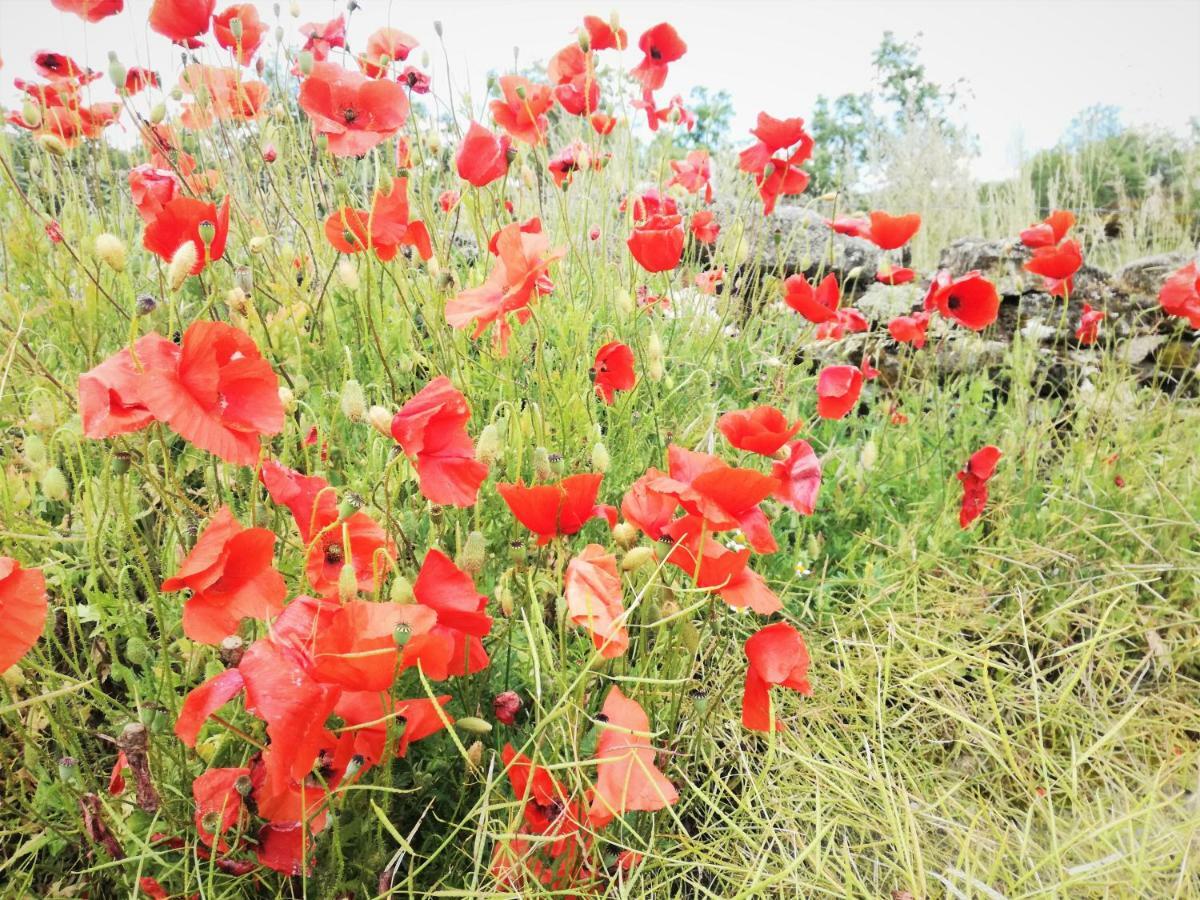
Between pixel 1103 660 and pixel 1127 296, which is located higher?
pixel 1127 296

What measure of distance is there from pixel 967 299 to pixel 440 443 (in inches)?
57.7

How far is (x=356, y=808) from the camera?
0.92 metres

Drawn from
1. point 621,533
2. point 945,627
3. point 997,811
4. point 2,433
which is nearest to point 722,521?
point 621,533

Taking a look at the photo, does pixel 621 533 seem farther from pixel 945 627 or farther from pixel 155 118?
pixel 155 118

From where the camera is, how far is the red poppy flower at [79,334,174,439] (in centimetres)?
74

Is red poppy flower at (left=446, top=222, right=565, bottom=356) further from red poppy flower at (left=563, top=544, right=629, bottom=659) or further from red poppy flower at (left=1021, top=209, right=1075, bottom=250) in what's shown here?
red poppy flower at (left=1021, top=209, right=1075, bottom=250)

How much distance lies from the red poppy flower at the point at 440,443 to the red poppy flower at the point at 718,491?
9.3 inches

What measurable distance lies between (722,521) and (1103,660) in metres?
1.23

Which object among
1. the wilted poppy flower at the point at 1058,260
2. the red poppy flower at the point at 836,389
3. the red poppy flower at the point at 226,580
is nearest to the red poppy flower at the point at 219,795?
the red poppy flower at the point at 226,580

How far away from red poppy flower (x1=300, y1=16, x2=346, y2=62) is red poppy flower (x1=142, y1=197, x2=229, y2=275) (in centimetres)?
104

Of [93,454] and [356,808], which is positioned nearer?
[356,808]

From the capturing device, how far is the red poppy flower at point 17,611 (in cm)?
63

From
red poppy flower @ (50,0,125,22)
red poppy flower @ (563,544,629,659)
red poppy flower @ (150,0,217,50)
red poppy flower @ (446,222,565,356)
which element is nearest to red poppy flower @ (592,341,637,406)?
red poppy flower @ (446,222,565,356)

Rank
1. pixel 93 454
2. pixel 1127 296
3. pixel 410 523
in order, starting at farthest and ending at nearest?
pixel 1127 296 < pixel 93 454 < pixel 410 523
